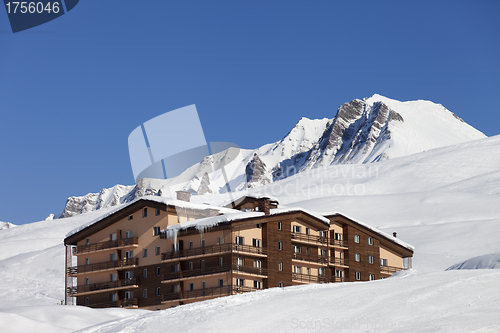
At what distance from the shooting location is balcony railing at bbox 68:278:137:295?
63188 mm

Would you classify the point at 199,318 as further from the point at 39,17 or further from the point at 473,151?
the point at 473,151

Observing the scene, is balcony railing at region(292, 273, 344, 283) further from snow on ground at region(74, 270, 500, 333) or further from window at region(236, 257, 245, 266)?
snow on ground at region(74, 270, 500, 333)

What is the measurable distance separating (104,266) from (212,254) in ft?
41.1

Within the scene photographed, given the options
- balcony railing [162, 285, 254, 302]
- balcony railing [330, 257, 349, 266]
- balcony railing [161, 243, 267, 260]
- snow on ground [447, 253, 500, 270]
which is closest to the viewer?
snow on ground [447, 253, 500, 270]

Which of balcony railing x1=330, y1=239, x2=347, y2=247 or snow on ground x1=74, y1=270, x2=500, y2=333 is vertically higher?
balcony railing x1=330, y1=239, x2=347, y2=247

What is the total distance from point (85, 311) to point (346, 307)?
18.7 metres

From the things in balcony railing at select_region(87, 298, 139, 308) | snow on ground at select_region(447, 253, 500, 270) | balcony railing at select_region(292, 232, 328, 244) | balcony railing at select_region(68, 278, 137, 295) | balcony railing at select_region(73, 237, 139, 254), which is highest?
balcony railing at select_region(73, 237, 139, 254)

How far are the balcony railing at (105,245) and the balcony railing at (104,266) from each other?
1.40 metres

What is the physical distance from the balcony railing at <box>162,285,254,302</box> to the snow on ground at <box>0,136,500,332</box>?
11741 millimetres

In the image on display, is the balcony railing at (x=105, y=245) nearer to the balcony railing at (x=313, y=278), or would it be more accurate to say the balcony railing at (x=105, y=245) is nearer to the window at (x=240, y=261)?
the window at (x=240, y=261)

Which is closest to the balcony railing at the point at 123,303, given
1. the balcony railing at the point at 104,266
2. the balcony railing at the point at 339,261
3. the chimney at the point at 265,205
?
the balcony railing at the point at 104,266

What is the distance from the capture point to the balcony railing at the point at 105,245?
64.1m

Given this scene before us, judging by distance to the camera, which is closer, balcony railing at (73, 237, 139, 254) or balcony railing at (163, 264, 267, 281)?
balcony railing at (163, 264, 267, 281)

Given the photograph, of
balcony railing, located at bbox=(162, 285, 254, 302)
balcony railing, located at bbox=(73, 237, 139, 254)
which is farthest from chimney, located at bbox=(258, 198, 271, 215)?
balcony railing, located at bbox=(73, 237, 139, 254)
